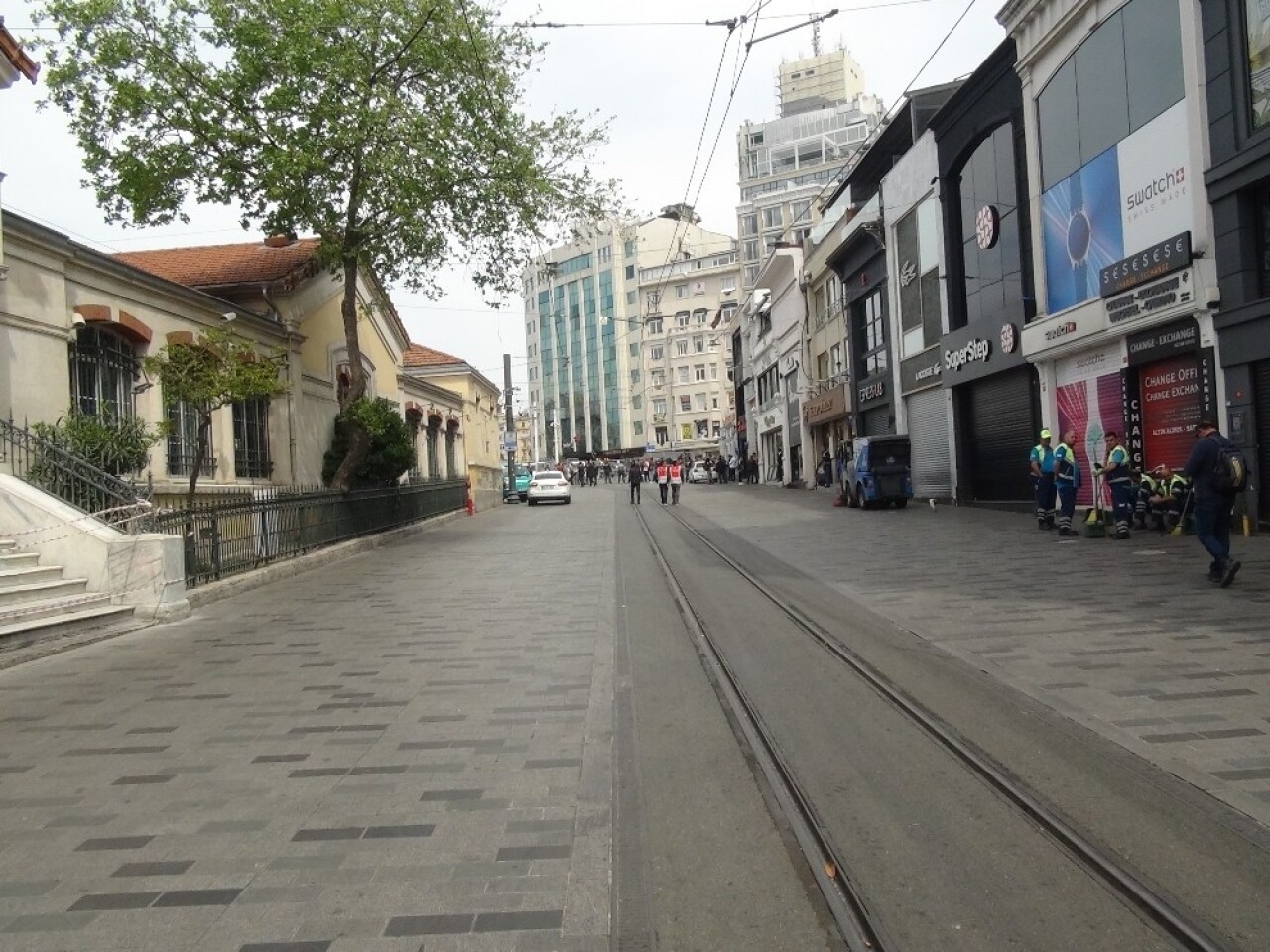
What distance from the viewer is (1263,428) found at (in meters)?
14.3

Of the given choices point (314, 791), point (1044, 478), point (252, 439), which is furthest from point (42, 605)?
point (1044, 478)

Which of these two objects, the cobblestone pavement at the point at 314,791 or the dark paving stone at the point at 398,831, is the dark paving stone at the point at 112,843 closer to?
the cobblestone pavement at the point at 314,791

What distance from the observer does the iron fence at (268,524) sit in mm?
13025

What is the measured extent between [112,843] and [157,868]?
0.45 metres

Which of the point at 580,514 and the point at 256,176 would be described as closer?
the point at 256,176

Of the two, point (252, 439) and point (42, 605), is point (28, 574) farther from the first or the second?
point (252, 439)

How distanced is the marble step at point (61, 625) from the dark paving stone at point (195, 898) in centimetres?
637

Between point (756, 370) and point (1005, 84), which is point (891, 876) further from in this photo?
point (756, 370)

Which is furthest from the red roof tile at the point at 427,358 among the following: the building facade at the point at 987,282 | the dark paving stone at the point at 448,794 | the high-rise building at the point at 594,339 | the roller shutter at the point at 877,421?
the high-rise building at the point at 594,339

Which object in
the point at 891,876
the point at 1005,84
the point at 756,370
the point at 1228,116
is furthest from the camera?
the point at 756,370

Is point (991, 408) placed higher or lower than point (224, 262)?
lower

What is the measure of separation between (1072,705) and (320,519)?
592 inches

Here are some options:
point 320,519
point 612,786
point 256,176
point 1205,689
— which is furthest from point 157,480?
point 1205,689

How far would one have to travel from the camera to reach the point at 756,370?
60.5m
